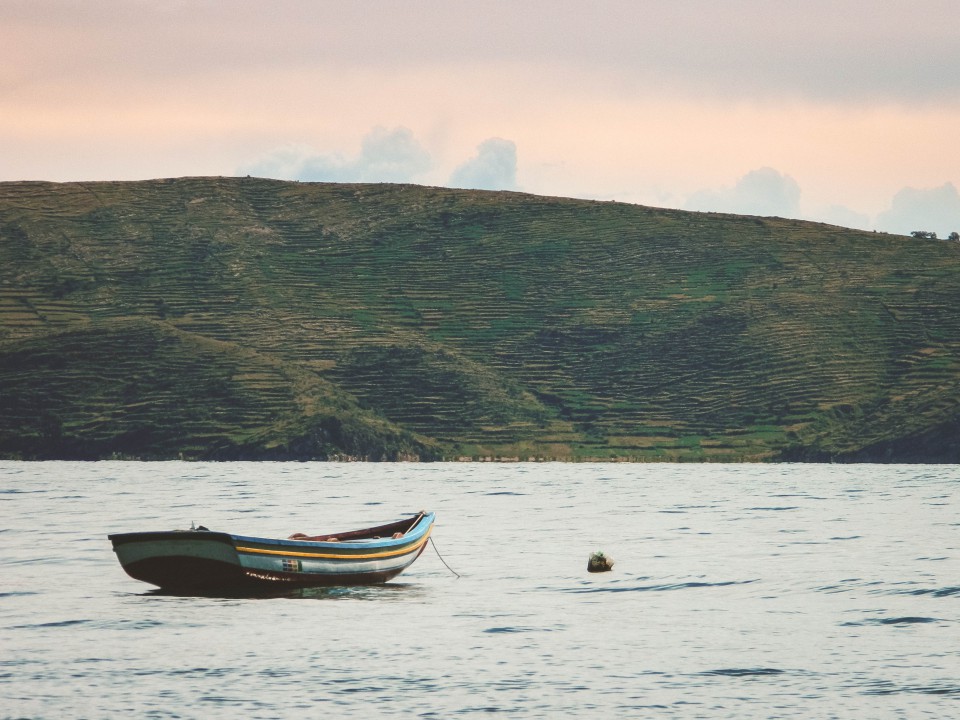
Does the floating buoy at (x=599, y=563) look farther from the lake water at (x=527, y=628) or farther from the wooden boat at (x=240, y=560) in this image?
the wooden boat at (x=240, y=560)

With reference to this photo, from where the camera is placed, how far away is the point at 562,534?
8612 cm

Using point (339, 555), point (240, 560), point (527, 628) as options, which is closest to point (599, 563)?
point (339, 555)

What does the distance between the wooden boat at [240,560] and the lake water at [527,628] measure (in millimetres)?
858

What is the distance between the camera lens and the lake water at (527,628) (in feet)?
118

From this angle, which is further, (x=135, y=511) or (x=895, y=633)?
(x=135, y=511)

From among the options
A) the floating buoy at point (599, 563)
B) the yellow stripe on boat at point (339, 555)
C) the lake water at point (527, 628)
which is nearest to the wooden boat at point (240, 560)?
the yellow stripe on boat at point (339, 555)

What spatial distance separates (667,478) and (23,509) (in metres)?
88.8

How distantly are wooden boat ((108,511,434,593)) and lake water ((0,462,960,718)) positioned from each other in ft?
2.82

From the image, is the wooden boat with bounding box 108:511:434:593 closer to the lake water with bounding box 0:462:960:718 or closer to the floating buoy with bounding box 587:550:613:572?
the lake water with bounding box 0:462:960:718

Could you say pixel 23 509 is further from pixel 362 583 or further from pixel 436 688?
pixel 436 688

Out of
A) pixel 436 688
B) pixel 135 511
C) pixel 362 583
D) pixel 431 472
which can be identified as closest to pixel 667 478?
pixel 431 472

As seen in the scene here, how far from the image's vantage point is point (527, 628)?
47500 mm

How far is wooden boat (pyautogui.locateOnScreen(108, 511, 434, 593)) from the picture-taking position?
5219 cm

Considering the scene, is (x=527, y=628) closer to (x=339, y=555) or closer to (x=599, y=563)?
(x=339, y=555)
